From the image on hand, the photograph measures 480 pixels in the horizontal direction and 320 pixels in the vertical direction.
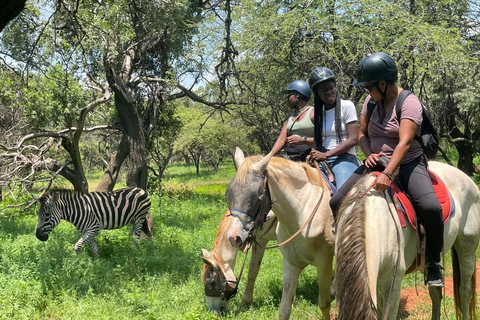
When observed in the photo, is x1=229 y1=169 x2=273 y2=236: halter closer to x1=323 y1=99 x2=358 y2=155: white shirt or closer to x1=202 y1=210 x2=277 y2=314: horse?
x1=202 y1=210 x2=277 y2=314: horse

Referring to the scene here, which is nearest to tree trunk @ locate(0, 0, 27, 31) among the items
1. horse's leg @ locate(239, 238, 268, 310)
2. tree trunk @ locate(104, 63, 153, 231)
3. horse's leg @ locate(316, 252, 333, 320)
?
horse's leg @ locate(316, 252, 333, 320)

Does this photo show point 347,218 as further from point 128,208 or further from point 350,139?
point 128,208

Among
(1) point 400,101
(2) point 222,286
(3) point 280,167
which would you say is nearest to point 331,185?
(3) point 280,167

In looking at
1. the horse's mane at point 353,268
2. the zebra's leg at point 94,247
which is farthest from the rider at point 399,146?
the zebra's leg at point 94,247

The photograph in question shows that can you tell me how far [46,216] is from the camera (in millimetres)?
7461

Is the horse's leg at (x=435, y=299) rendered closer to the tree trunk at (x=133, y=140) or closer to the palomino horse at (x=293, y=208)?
the palomino horse at (x=293, y=208)

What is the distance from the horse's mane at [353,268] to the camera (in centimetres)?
276

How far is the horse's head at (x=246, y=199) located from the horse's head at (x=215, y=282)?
1.02 m

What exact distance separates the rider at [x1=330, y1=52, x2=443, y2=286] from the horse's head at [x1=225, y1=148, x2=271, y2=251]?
77cm

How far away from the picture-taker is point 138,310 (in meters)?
5.06

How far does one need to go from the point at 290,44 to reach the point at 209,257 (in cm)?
704

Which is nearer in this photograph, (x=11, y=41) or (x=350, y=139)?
(x=350, y=139)

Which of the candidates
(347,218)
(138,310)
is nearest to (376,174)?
(347,218)

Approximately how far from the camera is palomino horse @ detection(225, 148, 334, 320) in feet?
12.1
